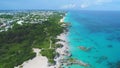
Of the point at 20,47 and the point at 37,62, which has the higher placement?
the point at 20,47

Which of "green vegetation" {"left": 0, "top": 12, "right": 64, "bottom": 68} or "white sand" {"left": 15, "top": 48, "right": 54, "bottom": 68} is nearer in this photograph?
"white sand" {"left": 15, "top": 48, "right": 54, "bottom": 68}

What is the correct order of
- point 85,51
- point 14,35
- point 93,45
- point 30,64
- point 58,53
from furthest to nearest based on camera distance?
point 14,35 → point 93,45 → point 85,51 → point 58,53 → point 30,64

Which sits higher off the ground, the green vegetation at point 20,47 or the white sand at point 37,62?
the green vegetation at point 20,47

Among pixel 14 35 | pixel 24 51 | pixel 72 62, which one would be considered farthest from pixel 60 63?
pixel 14 35

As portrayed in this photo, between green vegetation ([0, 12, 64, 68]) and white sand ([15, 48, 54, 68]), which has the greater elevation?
green vegetation ([0, 12, 64, 68])

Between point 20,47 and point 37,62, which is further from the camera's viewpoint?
point 20,47

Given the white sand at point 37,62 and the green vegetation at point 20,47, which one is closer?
the white sand at point 37,62

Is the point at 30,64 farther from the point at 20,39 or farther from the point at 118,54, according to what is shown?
the point at 118,54

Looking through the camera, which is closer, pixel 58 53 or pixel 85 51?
pixel 58 53

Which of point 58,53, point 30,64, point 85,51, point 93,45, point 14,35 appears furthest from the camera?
point 14,35
